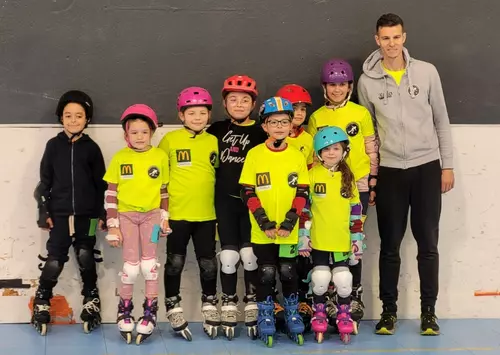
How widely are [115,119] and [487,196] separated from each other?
96.4 inches

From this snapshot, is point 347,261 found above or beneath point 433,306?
above

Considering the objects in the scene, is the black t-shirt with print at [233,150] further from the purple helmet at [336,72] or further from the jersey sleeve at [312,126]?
the purple helmet at [336,72]

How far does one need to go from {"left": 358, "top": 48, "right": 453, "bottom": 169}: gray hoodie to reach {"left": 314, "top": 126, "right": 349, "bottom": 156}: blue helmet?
379 millimetres

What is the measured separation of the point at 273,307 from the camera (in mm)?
4562

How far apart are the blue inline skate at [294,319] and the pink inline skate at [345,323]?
A: 8.8 inches

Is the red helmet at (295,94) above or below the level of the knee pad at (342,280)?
above

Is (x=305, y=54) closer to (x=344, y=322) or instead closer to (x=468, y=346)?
(x=344, y=322)

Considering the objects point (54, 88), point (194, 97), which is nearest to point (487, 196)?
point (194, 97)

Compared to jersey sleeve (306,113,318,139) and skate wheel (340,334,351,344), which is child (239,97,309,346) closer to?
skate wheel (340,334,351,344)

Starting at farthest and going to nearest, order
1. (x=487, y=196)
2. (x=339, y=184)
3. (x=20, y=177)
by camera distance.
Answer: (x=487, y=196)
(x=20, y=177)
(x=339, y=184)

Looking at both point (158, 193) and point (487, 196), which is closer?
point (158, 193)

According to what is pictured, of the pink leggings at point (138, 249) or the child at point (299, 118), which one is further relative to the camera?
the child at point (299, 118)

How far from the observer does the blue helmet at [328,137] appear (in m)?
4.43

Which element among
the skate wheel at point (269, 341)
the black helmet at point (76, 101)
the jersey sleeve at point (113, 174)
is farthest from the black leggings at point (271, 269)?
the black helmet at point (76, 101)
